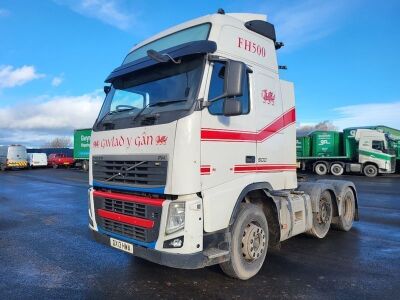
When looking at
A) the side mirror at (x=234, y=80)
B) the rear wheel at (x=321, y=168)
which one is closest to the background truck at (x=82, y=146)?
the rear wheel at (x=321, y=168)

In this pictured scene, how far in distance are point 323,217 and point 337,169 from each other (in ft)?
77.1

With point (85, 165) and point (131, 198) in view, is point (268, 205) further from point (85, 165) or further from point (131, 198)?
point (85, 165)

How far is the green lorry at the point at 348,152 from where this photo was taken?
27.8 meters

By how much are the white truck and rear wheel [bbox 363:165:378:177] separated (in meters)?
24.2

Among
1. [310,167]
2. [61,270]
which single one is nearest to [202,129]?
[61,270]

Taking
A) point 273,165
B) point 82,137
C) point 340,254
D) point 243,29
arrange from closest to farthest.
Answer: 1. point 243,29
2. point 273,165
3. point 340,254
4. point 82,137

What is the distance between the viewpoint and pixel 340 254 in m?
6.49

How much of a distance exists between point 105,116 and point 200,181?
6.49 feet

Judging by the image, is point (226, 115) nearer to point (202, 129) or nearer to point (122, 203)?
point (202, 129)

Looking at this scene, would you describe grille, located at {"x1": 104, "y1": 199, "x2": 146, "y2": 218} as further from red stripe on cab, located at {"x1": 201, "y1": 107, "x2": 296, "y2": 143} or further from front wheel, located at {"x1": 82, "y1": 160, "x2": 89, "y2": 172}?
front wheel, located at {"x1": 82, "y1": 160, "x2": 89, "y2": 172}

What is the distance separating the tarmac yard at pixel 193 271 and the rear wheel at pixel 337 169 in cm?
2167

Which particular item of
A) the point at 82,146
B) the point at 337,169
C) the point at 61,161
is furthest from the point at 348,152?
the point at 61,161

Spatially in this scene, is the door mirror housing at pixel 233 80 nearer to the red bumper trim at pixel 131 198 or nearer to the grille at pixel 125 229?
the red bumper trim at pixel 131 198

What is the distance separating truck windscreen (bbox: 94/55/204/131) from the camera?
4.64m
